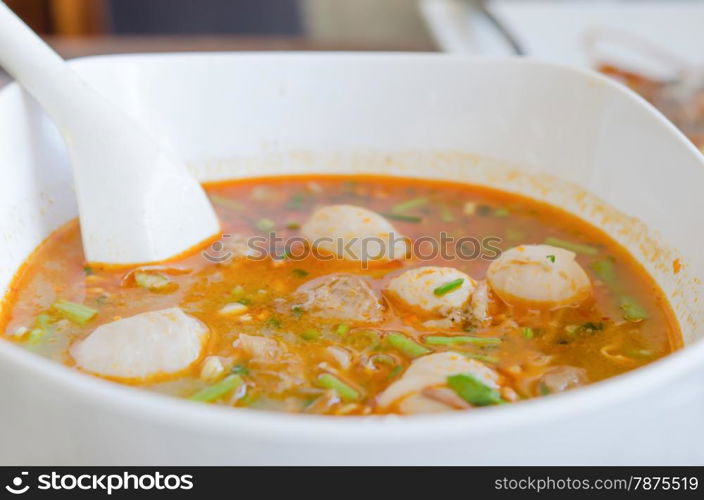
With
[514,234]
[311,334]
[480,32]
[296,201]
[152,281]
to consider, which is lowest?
[311,334]

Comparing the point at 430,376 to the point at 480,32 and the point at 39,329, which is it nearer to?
the point at 39,329

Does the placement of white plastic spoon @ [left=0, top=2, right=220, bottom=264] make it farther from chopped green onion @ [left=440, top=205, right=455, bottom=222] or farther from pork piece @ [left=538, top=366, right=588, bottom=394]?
pork piece @ [left=538, top=366, right=588, bottom=394]

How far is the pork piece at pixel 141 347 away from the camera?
0.99 meters

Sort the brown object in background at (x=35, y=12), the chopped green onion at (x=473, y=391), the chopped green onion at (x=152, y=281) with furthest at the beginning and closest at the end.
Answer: the brown object in background at (x=35, y=12)
the chopped green onion at (x=152, y=281)
the chopped green onion at (x=473, y=391)

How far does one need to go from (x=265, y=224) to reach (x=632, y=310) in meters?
0.60

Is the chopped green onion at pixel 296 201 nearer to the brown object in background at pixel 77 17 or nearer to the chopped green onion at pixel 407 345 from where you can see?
the chopped green onion at pixel 407 345

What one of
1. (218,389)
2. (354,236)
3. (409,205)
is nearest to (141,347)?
(218,389)

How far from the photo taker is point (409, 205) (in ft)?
4.99

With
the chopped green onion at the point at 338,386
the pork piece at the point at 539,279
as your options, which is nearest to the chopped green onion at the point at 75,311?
the chopped green onion at the point at 338,386

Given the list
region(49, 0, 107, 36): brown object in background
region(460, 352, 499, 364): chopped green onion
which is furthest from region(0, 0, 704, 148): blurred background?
region(460, 352, 499, 364): chopped green onion

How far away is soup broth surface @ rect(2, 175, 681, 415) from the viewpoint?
0.98 metres

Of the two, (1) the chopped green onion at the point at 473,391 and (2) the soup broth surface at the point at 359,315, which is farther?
(2) the soup broth surface at the point at 359,315

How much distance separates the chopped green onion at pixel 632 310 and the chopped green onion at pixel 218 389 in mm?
546
